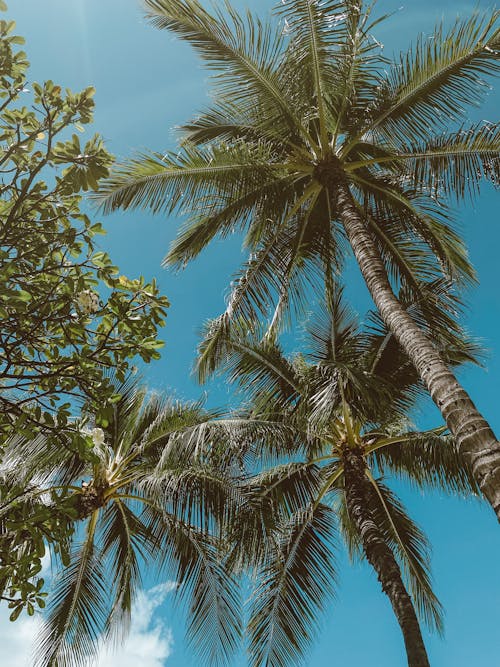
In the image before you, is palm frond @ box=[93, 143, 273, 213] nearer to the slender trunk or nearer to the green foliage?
the green foliage

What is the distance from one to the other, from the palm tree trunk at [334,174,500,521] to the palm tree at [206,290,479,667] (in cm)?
113

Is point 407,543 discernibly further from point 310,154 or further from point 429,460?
point 310,154

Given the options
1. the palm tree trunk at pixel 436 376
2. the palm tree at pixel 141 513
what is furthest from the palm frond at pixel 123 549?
the palm tree trunk at pixel 436 376

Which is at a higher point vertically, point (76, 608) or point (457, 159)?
point (457, 159)

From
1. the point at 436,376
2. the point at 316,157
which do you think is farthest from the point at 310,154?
the point at 436,376

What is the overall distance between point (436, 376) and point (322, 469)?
16.4 ft

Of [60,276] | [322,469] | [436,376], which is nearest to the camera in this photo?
[60,276]

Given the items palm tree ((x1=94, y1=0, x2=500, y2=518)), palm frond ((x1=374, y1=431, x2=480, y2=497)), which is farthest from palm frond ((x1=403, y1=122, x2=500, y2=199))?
palm frond ((x1=374, y1=431, x2=480, y2=497))

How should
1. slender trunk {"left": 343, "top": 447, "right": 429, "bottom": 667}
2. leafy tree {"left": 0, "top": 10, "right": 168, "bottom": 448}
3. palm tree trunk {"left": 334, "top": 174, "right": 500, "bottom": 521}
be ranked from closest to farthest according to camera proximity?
leafy tree {"left": 0, "top": 10, "right": 168, "bottom": 448} → palm tree trunk {"left": 334, "top": 174, "right": 500, "bottom": 521} → slender trunk {"left": 343, "top": 447, "right": 429, "bottom": 667}

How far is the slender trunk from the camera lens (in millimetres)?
6418

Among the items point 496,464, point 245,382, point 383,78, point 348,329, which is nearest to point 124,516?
point 245,382

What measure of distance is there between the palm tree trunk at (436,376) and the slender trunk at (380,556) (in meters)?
3.13

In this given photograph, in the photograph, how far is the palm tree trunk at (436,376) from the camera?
4191 mm

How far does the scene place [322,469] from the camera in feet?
31.8
